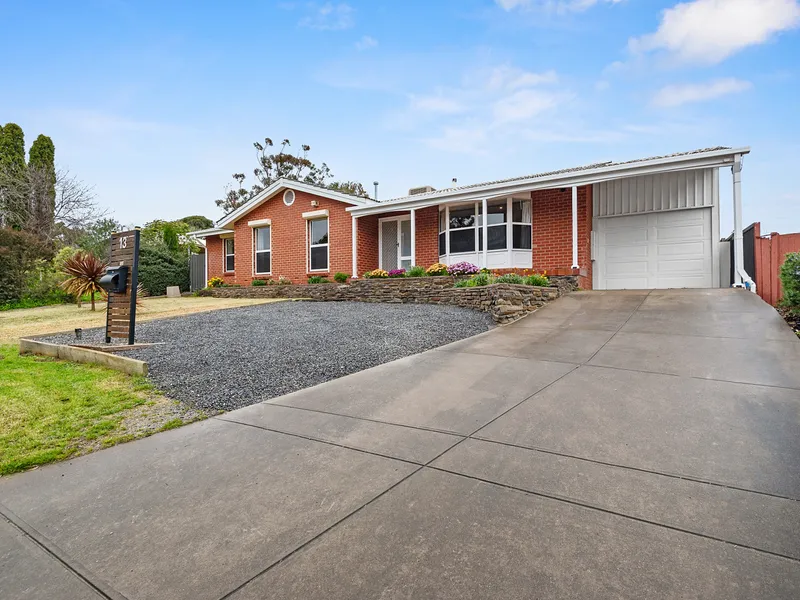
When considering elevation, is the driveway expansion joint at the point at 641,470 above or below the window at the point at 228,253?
below

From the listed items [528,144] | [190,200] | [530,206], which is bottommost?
[530,206]

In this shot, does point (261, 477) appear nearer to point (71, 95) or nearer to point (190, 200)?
point (71, 95)

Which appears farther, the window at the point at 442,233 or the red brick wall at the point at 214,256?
the red brick wall at the point at 214,256

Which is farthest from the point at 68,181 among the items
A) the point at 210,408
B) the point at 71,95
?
the point at 210,408

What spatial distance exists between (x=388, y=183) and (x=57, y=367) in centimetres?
2716

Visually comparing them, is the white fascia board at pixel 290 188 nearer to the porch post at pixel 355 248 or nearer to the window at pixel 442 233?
the porch post at pixel 355 248

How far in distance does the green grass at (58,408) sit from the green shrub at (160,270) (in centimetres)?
1461

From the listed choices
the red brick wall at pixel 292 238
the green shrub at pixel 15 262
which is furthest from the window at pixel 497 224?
the green shrub at pixel 15 262

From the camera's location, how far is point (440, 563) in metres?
1.79

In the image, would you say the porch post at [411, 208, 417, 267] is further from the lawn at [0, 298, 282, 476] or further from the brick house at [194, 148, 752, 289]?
the lawn at [0, 298, 282, 476]

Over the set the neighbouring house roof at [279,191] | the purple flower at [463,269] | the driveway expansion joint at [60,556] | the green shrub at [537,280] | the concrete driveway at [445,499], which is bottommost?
the driveway expansion joint at [60,556]

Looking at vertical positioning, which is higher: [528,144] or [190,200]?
[190,200]

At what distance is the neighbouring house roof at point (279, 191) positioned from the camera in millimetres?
15470

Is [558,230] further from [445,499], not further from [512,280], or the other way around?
[445,499]
